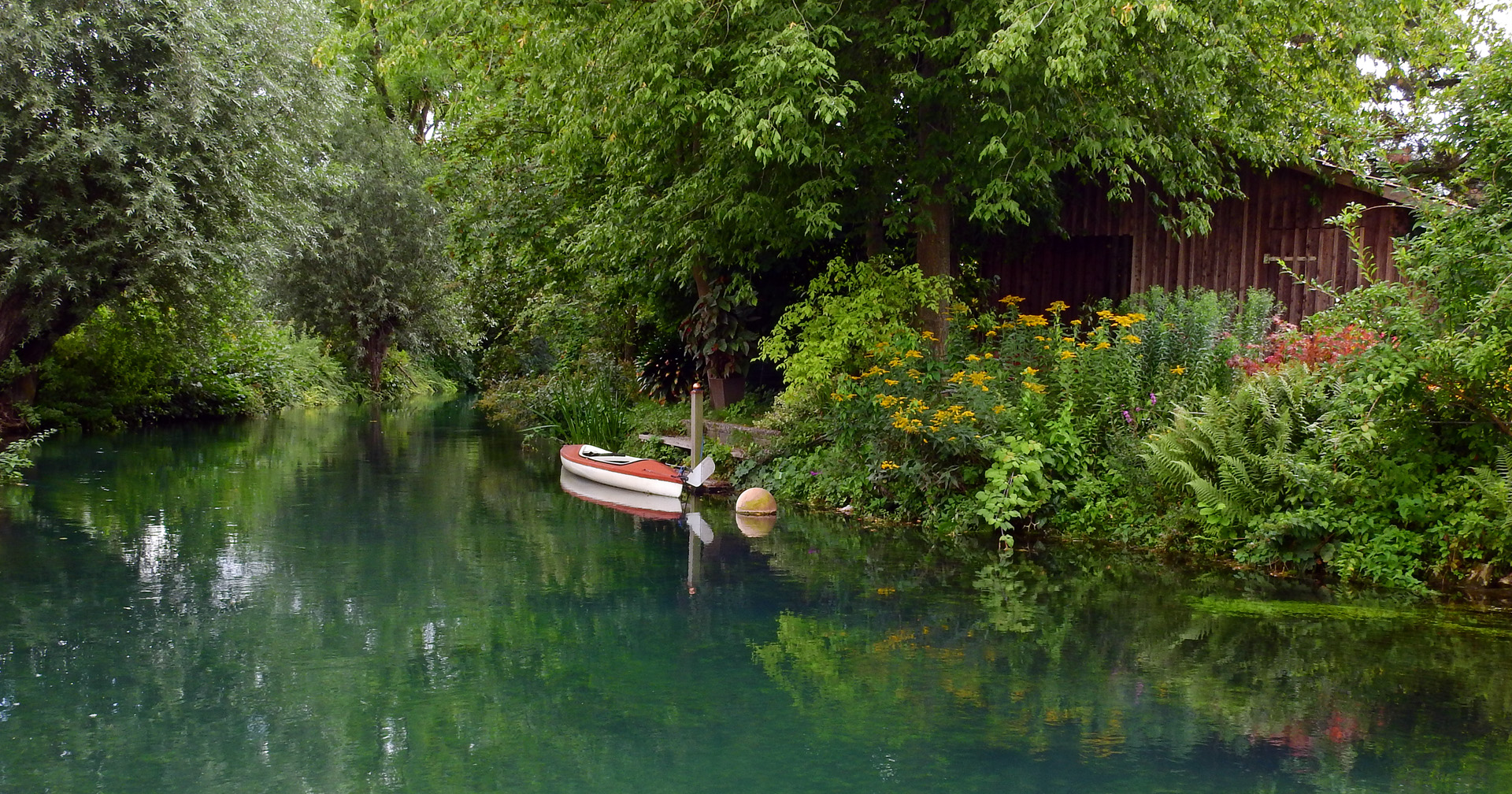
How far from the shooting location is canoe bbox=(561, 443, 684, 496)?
1472 cm

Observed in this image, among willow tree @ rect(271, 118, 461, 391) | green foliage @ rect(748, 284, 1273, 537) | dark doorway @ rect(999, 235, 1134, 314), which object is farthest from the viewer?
willow tree @ rect(271, 118, 461, 391)

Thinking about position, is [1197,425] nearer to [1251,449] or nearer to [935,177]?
[1251,449]

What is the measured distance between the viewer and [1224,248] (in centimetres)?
1474

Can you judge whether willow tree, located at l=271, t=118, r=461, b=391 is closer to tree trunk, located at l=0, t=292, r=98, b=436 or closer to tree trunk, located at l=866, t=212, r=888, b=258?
tree trunk, located at l=0, t=292, r=98, b=436

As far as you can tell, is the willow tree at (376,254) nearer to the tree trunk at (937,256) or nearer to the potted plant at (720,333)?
the potted plant at (720,333)

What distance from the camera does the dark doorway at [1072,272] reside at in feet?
55.5

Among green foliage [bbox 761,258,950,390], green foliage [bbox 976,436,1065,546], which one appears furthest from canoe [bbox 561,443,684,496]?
green foliage [bbox 976,436,1065,546]

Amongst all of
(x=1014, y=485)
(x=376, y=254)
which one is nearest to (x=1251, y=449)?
(x=1014, y=485)

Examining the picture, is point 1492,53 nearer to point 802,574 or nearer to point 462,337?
point 802,574

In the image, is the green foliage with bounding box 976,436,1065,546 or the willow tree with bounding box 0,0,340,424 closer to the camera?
the green foliage with bounding box 976,436,1065,546

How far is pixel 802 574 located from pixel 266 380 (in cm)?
2404

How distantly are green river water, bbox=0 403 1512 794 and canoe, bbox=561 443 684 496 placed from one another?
107 inches

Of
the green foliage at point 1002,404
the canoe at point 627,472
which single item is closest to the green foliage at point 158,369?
the canoe at point 627,472

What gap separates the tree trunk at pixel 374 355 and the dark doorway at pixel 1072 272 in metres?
26.0
